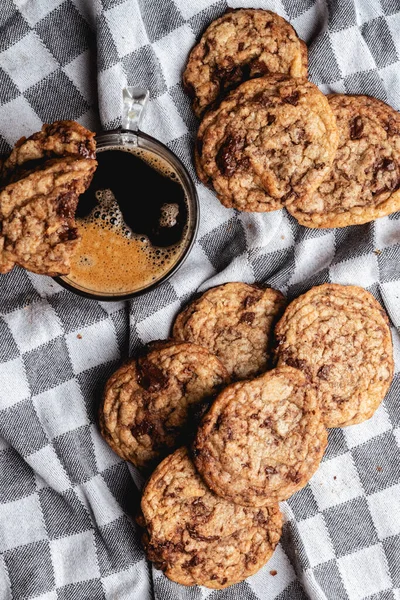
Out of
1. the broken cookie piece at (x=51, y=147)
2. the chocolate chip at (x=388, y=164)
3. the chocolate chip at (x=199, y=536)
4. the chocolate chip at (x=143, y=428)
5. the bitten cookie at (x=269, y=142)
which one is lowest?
the chocolate chip at (x=199, y=536)

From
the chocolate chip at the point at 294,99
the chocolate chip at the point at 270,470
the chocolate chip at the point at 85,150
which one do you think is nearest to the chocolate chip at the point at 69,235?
the chocolate chip at the point at 85,150

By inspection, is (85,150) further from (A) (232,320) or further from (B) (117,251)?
(A) (232,320)

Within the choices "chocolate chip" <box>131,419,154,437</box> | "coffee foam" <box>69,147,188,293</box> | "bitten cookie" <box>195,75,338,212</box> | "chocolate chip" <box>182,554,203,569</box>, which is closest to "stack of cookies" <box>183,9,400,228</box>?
"bitten cookie" <box>195,75,338,212</box>

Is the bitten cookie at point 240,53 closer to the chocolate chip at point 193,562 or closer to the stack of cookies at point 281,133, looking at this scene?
the stack of cookies at point 281,133

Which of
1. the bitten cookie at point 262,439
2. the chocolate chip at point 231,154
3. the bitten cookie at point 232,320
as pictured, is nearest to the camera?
the bitten cookie at point 262,439

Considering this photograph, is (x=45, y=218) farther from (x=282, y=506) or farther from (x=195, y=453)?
(x=282, y=506)

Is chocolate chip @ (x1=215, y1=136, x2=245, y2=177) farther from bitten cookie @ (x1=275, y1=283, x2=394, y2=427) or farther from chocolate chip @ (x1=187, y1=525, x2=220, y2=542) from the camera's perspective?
chocolate chip @ (x1=187, y1=525, x2=220, y2=542)
